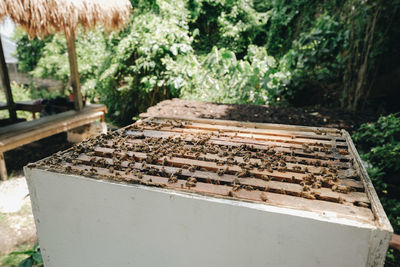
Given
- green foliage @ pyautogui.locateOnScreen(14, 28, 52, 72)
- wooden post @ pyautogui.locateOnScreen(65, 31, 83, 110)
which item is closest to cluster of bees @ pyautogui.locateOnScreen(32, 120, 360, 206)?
wooden post @ pyautogui.locateOnScreen(65, 31, 83, 110)

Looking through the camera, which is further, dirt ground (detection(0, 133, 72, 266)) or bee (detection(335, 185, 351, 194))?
dirt ground (detection(0, 133, 72, 266))

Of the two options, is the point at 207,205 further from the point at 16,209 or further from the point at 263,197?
the point at 16,209

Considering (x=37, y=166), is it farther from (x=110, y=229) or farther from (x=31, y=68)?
(x=31, y=68)

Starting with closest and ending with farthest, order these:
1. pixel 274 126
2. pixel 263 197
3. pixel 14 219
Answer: pixel 263 197 < pixel 274 126 < pixel 14 219

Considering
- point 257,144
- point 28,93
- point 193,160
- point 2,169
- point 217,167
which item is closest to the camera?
point 217,167

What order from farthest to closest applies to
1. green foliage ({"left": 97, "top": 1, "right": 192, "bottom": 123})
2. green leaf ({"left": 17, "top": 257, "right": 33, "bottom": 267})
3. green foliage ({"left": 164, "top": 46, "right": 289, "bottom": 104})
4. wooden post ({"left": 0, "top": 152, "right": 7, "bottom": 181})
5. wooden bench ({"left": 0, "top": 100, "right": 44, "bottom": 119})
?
green foliage ({"left": 97, "top": 1, "right": 192, "bottom": 123}), wooden bench ({"left": 0, "top": 100, "right": 44, "bottom": 119}), green foliage ({"left": 164, "top": 46, "right": 289, "bottom": 104}), wooden post ({"left": 0, "top": 152, "right": 7, "bottom": 181}), green leaf ({"left": 17, "top": 257, "right": 33, "bottom": 267})

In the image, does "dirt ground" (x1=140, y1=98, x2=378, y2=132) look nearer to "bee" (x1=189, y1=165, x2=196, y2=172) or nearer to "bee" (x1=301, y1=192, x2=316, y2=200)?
"bee" (x1=189, y1=165, x2=196, y2=172)

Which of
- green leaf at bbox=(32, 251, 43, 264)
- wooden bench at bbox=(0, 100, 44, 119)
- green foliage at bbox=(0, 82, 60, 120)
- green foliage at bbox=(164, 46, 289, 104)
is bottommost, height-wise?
green leaf at bbox=(32, 251, 43, 264)

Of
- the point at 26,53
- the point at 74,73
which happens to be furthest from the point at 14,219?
the point at 26,53

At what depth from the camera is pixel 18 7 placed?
438 centimetres

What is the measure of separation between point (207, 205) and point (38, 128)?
5444 millimetres

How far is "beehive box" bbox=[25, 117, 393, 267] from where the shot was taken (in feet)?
4.50

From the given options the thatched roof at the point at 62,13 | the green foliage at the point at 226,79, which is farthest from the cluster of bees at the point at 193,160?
the green foliage at the point at 226,79

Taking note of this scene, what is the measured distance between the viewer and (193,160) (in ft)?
6.85
